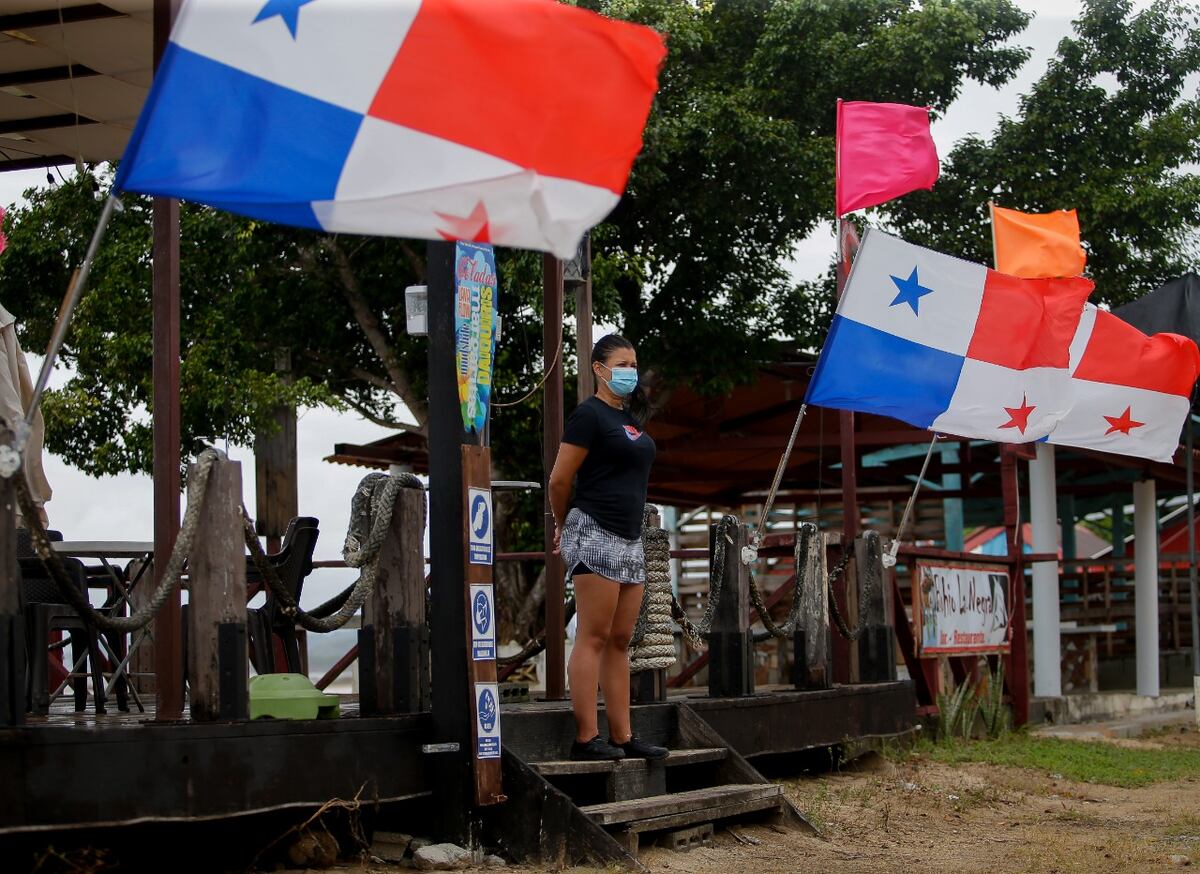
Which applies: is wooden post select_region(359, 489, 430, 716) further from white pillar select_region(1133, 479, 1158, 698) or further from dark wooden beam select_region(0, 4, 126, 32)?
white pillar select_region(1133, 479, 1158, 698)

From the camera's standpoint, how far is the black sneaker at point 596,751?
688 cm

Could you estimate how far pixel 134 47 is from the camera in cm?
821

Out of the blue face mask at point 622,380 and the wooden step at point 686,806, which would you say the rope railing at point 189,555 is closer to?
the blue face mask at point 622,380

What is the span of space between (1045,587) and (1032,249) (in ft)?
18.8

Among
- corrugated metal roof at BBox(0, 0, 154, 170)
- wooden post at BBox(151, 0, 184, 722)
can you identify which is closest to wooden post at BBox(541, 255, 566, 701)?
wooden post at BBox(151, 0, 184, 722)

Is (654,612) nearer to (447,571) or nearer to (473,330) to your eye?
(447,571)

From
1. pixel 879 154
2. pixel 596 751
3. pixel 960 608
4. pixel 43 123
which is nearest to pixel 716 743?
pixel 596 751

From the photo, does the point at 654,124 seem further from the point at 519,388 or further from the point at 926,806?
the point at 926,806

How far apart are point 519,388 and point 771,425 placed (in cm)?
363

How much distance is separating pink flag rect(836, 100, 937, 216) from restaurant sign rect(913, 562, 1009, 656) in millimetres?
3072

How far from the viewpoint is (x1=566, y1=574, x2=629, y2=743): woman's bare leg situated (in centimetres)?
654

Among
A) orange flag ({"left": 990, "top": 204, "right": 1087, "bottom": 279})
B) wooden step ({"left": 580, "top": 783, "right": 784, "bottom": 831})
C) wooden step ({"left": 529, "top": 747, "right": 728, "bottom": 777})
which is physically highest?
orange flag ({"left": 990, "top": 204, "right": 1087, "bottom": 279})

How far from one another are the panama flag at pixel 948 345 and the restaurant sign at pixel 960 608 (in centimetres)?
200

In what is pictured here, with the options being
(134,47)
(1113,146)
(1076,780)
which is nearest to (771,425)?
(1113,146)
